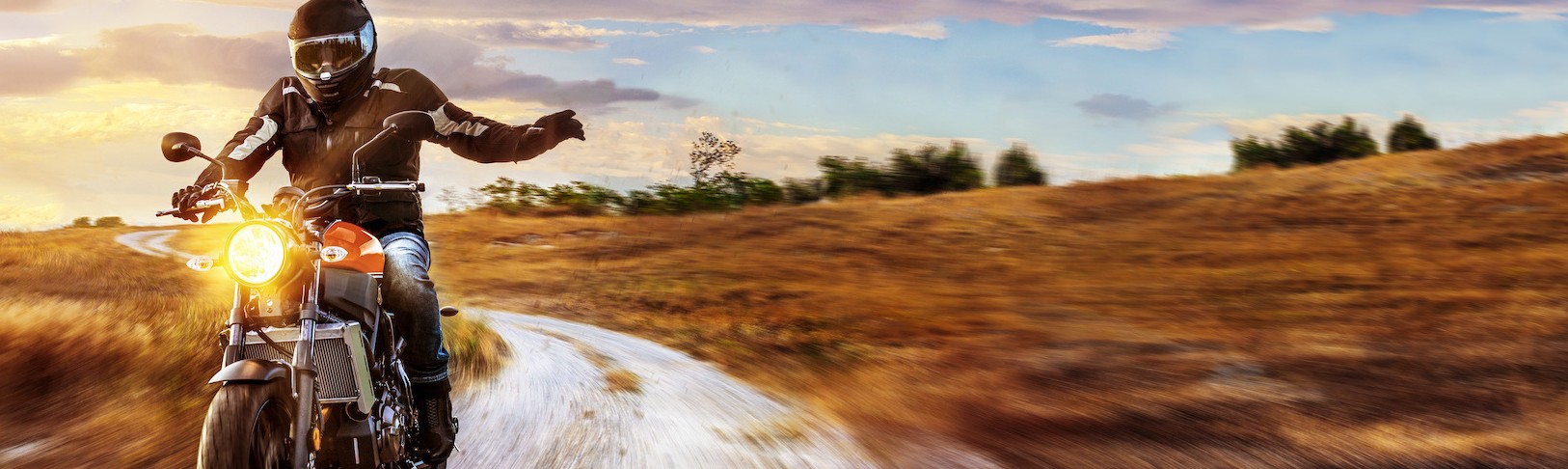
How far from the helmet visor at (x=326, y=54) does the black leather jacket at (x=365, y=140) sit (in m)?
0.16

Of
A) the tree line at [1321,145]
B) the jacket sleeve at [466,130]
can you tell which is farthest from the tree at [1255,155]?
the jacket sleeve at [466,130]

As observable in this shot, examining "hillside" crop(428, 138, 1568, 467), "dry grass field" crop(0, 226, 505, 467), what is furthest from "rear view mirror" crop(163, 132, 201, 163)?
"hillside" crop(428, 138, 1568, 467)

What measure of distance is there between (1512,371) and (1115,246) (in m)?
11.5

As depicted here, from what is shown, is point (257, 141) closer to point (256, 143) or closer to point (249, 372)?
point (256, 143)

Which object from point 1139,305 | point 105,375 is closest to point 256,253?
point 105,375

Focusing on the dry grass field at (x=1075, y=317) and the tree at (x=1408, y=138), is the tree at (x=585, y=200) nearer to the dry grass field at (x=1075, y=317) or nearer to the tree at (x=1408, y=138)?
the dry grass field at (x=1075, y=317)

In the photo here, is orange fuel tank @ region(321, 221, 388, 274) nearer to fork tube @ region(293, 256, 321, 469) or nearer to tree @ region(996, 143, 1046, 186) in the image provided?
fork tube @ region(293, 256, 321, 469)

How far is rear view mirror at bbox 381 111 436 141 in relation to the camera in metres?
4.01

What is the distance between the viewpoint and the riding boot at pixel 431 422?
15.5 ft

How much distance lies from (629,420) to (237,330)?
117 inches

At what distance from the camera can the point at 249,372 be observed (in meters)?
3.52

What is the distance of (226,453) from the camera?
3.42 metres

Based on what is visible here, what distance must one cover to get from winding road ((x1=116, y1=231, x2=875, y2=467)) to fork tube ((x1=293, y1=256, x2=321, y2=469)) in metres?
1.64

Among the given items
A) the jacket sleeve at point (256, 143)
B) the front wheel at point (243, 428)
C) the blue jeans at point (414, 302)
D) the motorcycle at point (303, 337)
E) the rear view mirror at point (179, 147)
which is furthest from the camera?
the jacket sleeve at point (256, 143)
